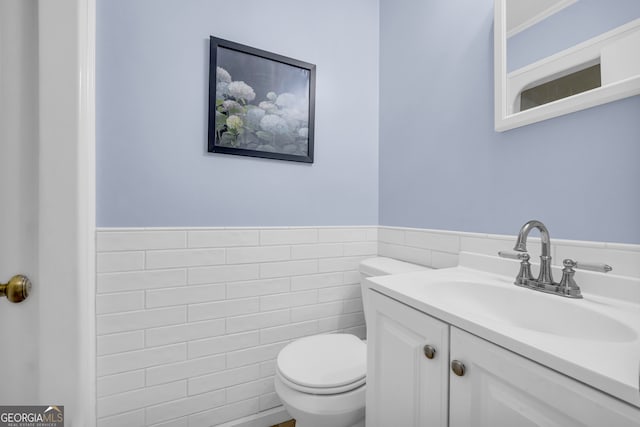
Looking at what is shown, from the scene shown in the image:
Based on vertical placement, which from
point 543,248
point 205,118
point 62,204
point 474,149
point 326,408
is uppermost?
point 205,118

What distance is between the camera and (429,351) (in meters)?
0.65

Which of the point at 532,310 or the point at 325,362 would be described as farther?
the point at 325,362

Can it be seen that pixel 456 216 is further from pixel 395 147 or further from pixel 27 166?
pixel 27 166

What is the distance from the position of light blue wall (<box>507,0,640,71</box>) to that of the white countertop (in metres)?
0.74

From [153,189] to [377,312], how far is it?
104cm

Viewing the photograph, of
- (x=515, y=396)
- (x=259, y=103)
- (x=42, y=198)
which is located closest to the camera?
(x=515, y=396)

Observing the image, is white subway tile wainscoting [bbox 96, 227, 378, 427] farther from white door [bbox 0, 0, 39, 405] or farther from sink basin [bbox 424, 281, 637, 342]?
sink basin [bbox 424, 281, 637, 342]

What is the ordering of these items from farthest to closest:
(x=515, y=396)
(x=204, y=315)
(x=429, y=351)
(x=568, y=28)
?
(x=204, y=315)
(x=568, y=28)
(x=429, y=351)
(x=515, y=396)

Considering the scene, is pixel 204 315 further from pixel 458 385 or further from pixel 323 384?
pixel 458 385

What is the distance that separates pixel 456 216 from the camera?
1187 mm

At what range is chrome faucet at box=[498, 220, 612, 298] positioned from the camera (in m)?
0.74

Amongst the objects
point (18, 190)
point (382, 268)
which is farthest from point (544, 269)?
point (18, 190)

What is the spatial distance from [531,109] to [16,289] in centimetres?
166

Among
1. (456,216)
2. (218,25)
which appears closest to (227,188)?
(218,25)
